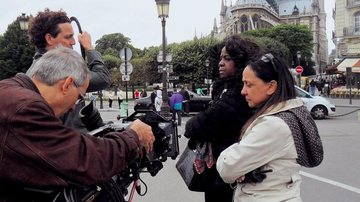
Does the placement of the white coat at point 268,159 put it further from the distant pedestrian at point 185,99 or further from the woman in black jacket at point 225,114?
the distant pedestrian at point 185,99

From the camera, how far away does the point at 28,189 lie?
1777 millimetres

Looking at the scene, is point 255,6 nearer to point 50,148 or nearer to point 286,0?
point 286,0

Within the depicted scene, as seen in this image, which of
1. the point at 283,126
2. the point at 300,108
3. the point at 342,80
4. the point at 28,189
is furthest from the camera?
the point at 342,80

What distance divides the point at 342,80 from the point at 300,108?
58848 mm

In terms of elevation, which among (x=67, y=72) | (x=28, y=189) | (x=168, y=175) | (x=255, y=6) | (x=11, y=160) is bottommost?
(x=168, y=175)

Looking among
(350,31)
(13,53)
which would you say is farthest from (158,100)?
(350,31)

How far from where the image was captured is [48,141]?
1.66 m

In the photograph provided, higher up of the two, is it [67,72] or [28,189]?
[67,72]

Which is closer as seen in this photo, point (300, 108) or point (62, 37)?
point (300, 108)

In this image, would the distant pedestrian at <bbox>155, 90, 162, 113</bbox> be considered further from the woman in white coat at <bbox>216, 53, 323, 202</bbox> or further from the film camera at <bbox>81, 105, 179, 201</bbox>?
the woman in white coat at <bbox>216, 53, 323, 202</bbox>

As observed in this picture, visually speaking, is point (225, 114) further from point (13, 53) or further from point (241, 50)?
point (13, 53)

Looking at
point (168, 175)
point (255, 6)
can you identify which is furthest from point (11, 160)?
point (255, 6)

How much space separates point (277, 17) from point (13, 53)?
8867 cm

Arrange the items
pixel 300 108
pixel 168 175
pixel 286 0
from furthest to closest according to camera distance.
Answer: pixel 286 0, pixel 168 175, pixel 300 108
